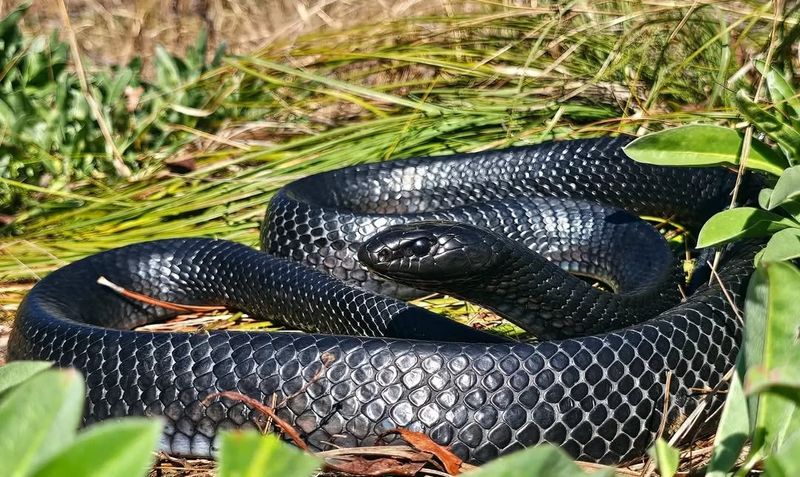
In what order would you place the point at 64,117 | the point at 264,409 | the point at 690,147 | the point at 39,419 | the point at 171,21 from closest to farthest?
the point at 39,419, the point at 264,409, the point at 690,147, the point at 64,117, the point at 171,21

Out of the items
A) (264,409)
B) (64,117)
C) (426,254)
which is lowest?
(264,409)

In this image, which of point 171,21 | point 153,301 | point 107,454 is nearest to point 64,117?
point 153,301

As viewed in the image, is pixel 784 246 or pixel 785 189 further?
pixel 784 246

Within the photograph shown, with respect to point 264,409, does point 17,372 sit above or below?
above

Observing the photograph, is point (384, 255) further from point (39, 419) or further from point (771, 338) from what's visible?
point (39, 419)

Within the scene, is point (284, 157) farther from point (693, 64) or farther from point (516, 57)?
point (693, 64)

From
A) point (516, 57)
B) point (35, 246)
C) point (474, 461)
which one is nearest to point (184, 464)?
point (474, 461)
